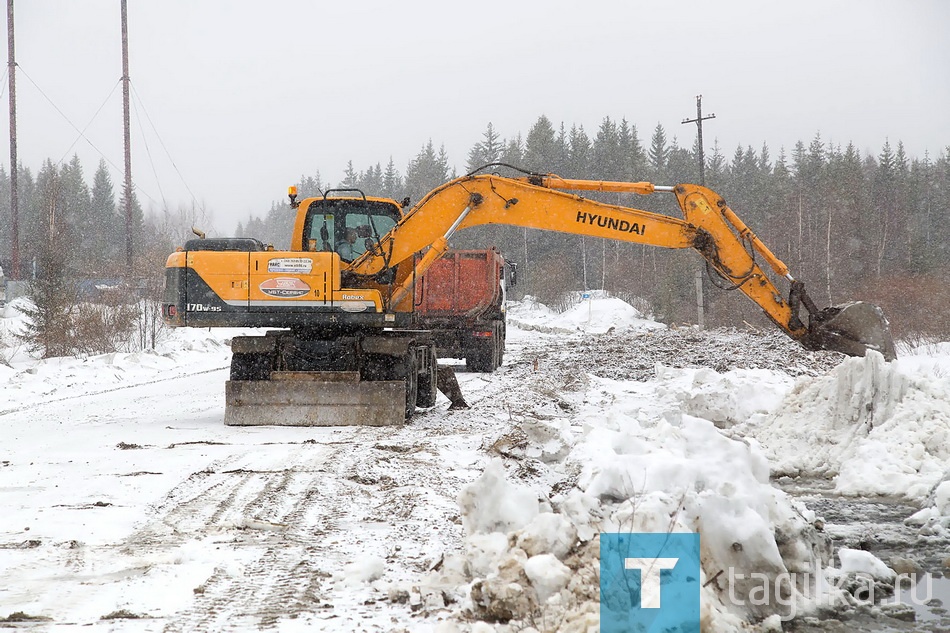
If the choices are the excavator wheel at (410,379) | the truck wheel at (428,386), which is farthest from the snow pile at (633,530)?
the truck wheel at (428,386)

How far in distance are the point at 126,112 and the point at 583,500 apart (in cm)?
2948

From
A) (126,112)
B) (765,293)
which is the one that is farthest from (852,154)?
(765,293)

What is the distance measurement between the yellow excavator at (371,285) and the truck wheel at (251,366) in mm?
14

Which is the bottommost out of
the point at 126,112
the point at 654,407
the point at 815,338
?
the point at 654,407

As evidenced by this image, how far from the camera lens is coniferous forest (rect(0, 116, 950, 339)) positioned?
2591cm

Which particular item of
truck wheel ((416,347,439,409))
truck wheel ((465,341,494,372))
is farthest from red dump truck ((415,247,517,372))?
truck wheel ((416,347,439,409))

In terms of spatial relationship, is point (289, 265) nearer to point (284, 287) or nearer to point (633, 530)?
Answer: point (284, 287)

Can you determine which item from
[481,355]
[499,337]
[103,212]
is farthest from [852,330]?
[103,212]

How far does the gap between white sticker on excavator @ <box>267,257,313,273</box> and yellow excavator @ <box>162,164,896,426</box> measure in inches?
0.6

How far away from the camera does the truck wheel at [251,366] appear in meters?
10.6

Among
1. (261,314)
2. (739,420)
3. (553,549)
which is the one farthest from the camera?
(261,314)

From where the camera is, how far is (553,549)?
3.56 meters

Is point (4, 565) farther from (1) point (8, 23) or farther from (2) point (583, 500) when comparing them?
(1) point (8, 23)

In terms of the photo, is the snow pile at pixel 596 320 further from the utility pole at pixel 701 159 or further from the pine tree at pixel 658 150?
the pine tree at pixel 658 150
